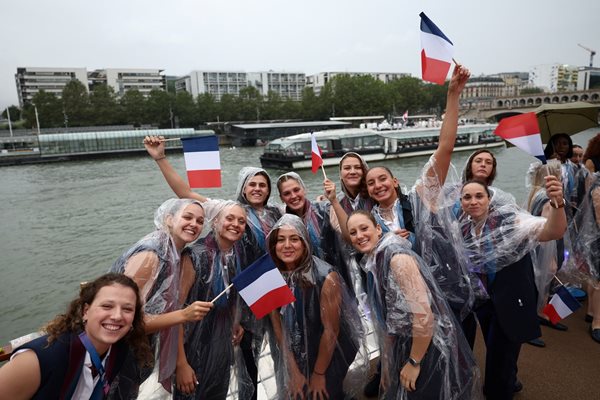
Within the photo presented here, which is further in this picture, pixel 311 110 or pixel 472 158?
pixel 311 110

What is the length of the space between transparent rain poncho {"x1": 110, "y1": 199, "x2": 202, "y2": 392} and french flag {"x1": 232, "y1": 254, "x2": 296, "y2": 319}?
375 millimetres

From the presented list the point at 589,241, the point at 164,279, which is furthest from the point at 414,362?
the point at 589,241

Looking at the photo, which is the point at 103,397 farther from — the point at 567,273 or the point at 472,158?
the point at 567,273

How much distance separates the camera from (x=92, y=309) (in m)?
1.62

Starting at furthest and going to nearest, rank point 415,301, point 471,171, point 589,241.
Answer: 1. point 589,241
2. point 471,171
3. point 415,301

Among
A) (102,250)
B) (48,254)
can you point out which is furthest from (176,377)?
(48,254)

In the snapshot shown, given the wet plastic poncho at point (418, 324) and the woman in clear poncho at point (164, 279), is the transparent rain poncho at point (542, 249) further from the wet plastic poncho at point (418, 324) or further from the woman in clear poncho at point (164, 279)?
the woman in clear poncho at point (164, 279)

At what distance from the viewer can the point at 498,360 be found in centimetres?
240

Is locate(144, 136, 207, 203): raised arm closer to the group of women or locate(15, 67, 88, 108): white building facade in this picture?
the group of women

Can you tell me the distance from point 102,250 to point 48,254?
170cm

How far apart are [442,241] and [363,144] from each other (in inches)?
992

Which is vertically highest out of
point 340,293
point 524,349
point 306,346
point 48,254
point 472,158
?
point 472,158

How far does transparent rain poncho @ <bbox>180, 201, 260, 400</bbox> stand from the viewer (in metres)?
2.33

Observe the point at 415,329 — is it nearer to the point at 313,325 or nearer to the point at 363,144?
the point at 313,325
